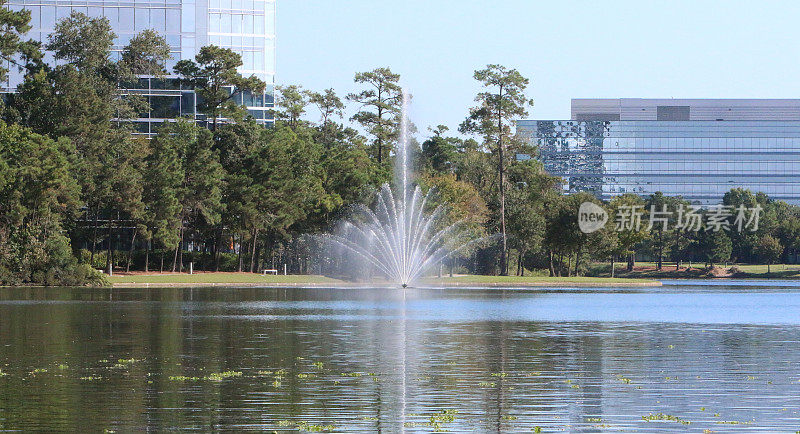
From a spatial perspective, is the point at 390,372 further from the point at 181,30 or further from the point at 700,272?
the point at 700,272

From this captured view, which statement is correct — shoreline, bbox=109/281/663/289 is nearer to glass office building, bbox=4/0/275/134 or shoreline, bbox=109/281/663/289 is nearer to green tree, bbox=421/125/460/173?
glass office building, bbox=4/0/275/134

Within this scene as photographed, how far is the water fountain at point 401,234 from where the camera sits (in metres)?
87.5

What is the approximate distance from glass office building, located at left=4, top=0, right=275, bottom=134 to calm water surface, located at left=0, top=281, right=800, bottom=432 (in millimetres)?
73232

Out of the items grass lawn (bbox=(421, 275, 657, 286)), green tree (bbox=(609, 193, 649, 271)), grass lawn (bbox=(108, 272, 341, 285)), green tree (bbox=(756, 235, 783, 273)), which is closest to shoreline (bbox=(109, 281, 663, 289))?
grass lawn (bbox=(421, 275, 657, 286))

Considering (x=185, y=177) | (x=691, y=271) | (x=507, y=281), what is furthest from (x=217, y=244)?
(x=691, y=271)

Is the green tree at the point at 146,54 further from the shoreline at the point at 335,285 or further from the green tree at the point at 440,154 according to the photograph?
the green tree at the point at 440,154

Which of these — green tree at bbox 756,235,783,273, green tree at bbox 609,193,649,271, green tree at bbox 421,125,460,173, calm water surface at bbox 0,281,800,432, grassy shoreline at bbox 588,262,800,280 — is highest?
green tree at bbox 421,125,460,173

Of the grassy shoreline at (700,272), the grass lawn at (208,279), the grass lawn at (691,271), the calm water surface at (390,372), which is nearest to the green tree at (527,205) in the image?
the grass lawn at (208,279)

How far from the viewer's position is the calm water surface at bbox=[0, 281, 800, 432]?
56.8 feet

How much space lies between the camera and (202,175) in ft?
306

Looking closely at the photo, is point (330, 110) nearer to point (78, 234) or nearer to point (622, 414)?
point (78, 234)

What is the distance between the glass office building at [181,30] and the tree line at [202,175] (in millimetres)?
2816

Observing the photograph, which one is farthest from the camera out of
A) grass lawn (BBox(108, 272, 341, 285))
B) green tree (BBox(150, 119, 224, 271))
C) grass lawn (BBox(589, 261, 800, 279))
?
grass lawn (BBox(589, 261, 800, 279))

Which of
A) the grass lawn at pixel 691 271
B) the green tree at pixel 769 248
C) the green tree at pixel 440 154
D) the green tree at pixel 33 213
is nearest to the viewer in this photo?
the green tree at pixel 33 213
